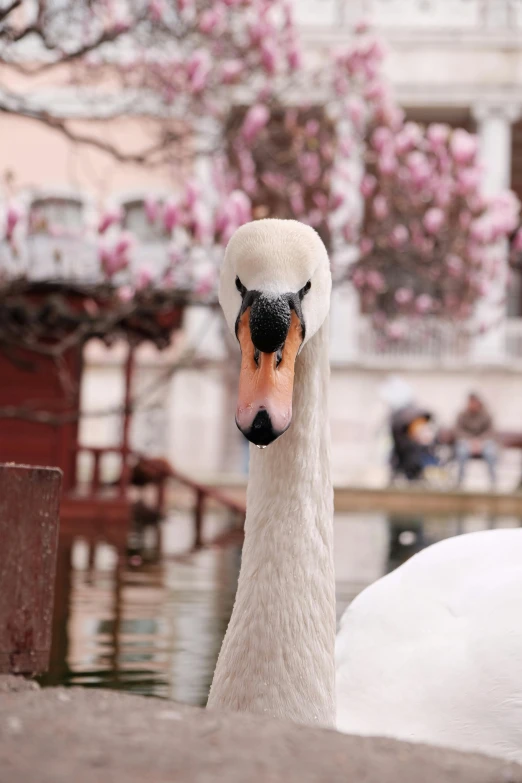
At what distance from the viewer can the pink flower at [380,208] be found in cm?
1542

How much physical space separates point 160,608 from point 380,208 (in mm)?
9215

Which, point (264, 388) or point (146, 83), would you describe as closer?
point (264, 388)

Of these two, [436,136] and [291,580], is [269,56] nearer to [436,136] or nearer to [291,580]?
[436,136]

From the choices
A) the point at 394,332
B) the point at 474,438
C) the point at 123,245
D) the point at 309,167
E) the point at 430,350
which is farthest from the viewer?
the point at 430,350

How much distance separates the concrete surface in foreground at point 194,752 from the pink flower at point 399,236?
542 inches

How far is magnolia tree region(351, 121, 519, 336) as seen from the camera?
1430cm

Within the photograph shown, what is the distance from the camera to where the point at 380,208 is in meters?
15.5

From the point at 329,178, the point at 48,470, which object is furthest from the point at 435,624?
the point at 329,178

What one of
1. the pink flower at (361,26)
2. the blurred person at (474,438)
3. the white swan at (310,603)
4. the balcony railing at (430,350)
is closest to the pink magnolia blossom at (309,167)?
the pink flower at (361,26)

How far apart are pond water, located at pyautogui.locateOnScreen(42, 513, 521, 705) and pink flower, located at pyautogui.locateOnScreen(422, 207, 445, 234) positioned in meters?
3.88

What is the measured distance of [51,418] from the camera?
27.9 ft

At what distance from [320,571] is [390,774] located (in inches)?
52.9

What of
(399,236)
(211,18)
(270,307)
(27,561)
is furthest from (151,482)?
(270,307)

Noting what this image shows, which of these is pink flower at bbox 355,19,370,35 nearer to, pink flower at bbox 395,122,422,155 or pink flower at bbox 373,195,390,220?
pink flower at bbox 395,122,422,155
